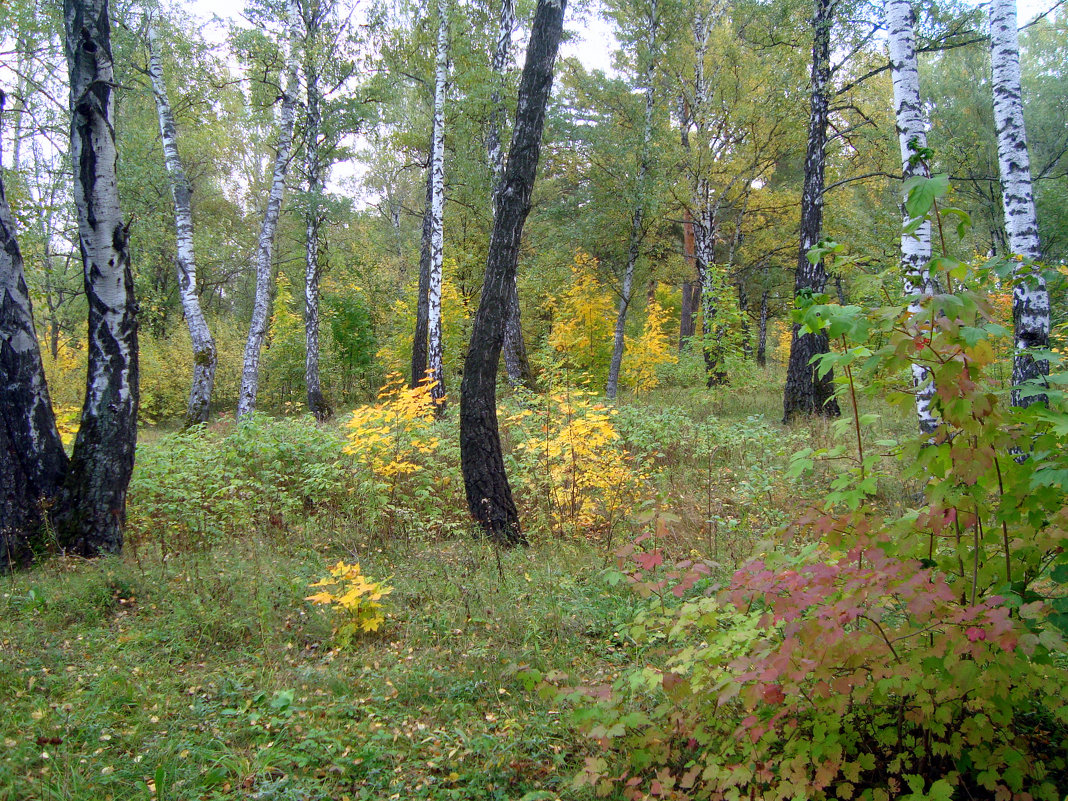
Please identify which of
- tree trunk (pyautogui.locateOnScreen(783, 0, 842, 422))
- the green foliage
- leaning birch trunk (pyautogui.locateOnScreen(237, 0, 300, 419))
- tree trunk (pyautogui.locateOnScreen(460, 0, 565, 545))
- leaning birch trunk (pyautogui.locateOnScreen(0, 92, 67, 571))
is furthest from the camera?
leaning birch trunk (pyautogui.locateOnScreen(237, 0, 300, 419))

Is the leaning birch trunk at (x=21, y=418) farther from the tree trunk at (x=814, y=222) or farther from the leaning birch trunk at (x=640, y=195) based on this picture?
the leaning birch trunk at (x=640, y=195)

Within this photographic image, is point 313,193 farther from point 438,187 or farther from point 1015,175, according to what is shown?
point 1015,175

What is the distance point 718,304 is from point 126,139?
17.2 metres

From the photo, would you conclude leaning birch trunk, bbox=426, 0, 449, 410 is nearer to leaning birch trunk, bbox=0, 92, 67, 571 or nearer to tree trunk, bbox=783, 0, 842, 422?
tree trunk, bbox=783, 0, 842, 422

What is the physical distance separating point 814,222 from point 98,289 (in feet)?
32.1

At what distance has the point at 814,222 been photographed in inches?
370

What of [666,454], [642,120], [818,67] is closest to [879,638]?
[666,454]

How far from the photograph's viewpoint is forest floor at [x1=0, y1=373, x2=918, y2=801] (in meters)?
2.58

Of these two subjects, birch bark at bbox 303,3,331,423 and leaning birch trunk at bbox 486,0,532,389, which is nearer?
leaning birch trunk at bbox 486,0,532,389

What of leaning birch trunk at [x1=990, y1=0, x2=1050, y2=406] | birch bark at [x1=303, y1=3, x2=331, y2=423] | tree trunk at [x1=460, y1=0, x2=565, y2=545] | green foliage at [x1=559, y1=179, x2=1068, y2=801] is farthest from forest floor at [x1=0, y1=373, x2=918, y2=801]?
birch bark at [x1=303, y1=3, x2=331, y2=423]

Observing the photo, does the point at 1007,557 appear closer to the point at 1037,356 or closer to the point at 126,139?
the point at 1037,356

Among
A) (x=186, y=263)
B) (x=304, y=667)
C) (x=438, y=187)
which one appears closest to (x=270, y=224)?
(x=186, y=263)

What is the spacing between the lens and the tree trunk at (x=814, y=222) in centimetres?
898

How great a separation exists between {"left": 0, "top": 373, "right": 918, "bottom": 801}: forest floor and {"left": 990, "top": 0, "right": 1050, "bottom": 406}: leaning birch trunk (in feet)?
10.7
